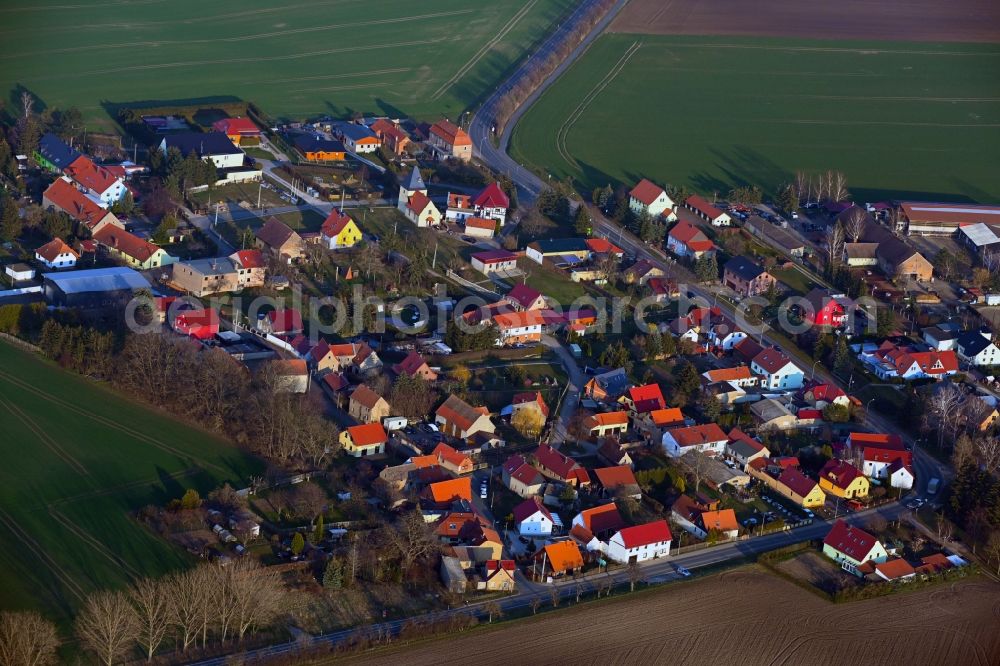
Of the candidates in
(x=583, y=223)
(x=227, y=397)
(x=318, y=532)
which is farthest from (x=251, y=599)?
(x=583, y=223)

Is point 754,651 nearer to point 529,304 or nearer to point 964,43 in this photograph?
point 529,304

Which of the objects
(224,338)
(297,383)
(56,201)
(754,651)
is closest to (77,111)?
(56,201)

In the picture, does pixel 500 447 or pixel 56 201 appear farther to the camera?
pixel 56 201

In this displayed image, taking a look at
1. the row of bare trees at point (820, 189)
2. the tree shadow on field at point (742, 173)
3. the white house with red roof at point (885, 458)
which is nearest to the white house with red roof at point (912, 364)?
the white house with red roof at point (885, 458)

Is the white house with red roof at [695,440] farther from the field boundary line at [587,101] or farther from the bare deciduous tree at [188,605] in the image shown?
the field boundary line at [587,101]

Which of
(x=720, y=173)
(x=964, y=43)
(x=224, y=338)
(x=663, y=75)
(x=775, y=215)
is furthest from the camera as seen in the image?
(x=964, y=43)

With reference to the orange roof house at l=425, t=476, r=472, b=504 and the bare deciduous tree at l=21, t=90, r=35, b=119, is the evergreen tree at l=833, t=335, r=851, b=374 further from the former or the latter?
the bare deciduous tree at l=21, t=90, r=35, b=119
